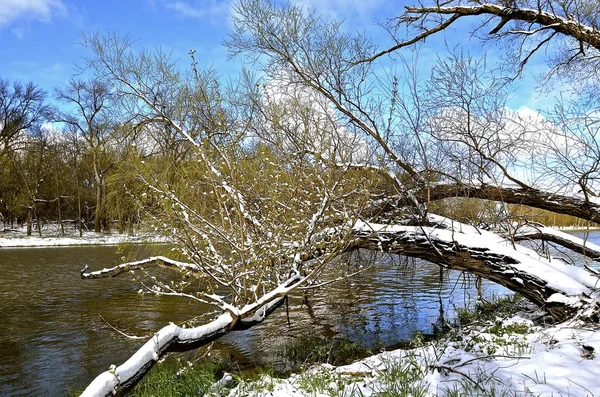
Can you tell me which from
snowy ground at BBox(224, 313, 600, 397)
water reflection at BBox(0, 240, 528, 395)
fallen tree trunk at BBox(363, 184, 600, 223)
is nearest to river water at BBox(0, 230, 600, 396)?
water reflection at BBox(0, 240, 528, 395)

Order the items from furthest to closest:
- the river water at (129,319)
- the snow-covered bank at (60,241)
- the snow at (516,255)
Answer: the snow-covered bank at (60,241)
the river water at (129,319)
the snow at (516,255)

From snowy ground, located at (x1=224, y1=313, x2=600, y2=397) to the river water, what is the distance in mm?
1818

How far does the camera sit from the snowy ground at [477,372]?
318 centimetres

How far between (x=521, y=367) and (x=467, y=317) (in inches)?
156

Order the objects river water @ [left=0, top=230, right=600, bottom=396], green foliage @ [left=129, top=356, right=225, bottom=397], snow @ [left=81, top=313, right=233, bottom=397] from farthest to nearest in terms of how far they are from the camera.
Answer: river water @ [left=0, top=230, right=600, bottom=396] < green foliage @ [left=129, top=356, right=225, bottom=397] < snow @ [left=81, top=313, right=233, bottom=397]

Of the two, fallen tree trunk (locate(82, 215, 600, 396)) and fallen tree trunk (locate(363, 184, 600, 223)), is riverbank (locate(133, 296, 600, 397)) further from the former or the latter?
fallen tree trunk (locate(363, 184, 600, 223))

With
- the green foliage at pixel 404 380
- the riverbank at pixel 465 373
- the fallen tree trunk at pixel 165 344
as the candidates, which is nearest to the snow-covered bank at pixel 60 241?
the fallen tree trunk at pixel 165 344

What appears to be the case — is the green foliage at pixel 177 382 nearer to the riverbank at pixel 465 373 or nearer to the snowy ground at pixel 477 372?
the riverbank at pixel 465 373

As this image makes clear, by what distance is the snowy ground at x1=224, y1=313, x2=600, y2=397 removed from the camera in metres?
3.18

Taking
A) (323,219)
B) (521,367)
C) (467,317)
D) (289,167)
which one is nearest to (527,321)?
(467,317)

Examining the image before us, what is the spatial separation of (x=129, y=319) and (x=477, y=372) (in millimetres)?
6444

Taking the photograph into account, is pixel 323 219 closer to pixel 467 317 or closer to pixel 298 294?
pixel 467 317

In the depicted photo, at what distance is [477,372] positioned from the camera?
346 centimetres

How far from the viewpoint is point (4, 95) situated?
3369 cm
